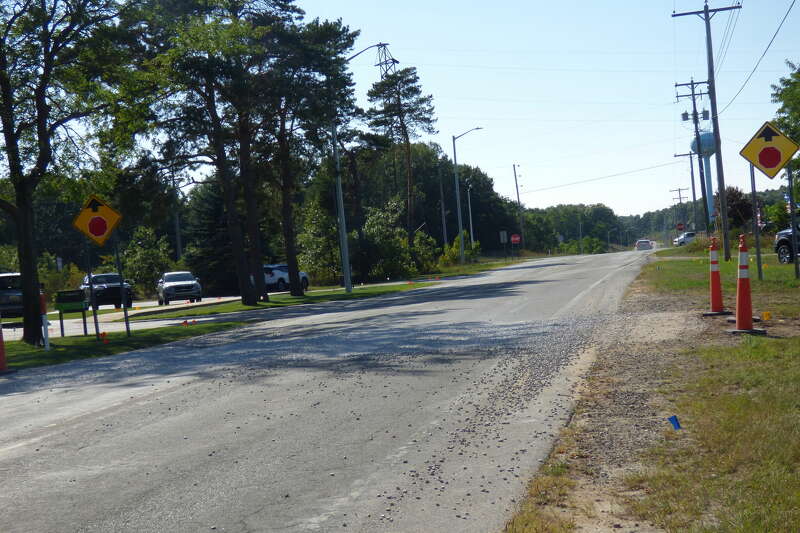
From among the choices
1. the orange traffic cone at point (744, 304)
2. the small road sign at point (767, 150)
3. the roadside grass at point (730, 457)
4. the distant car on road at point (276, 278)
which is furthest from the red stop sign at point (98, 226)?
the distant car on road at point (276, 278)

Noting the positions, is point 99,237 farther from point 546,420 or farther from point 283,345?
point 546,420

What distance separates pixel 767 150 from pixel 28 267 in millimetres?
16848

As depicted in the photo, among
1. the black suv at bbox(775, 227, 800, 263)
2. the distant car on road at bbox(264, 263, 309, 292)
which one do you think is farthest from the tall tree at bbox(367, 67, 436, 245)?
the black suv at bbox(775, 227, 800, 263)

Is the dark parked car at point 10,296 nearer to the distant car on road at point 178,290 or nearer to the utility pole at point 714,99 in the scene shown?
the distant car on road at point 178,290

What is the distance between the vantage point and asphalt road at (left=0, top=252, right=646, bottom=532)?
15.7 ft

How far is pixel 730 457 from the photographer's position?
5164mm

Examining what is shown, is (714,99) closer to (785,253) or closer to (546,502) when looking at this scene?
(785,253)

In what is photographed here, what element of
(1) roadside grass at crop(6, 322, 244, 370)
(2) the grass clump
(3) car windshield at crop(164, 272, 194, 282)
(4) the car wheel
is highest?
(3) car windshield at crop(164, 272, 194, 282)

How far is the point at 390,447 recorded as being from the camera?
615 centimetres

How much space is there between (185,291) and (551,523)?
1539 inches

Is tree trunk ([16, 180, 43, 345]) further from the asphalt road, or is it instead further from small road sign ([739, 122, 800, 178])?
small road sign ([739, 122, 800, 178])

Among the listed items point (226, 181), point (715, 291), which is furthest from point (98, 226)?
point (226, 181)

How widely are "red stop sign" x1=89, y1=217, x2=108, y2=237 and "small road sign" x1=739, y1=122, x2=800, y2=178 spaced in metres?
13.6

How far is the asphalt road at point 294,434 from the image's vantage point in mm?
4793
